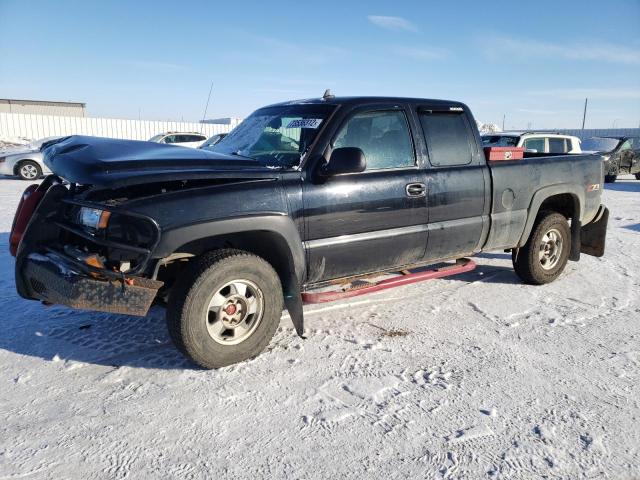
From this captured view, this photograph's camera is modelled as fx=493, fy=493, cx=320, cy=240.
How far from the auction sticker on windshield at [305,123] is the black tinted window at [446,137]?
0.98 metres

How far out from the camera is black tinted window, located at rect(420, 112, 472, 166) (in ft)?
13.7

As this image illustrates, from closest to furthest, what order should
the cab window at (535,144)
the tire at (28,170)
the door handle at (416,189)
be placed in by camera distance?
the door handle at (416,189) < the cab window at (535,144) < the tire at (28,170)

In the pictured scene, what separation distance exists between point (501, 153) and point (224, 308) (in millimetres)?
3014

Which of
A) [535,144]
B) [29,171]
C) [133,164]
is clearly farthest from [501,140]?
[29,171]

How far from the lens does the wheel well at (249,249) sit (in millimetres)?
3174

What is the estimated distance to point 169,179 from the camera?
2.88 meters

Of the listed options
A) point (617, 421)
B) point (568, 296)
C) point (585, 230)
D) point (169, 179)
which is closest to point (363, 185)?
point (169, 179)

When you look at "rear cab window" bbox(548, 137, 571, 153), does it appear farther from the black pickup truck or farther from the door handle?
the door handle

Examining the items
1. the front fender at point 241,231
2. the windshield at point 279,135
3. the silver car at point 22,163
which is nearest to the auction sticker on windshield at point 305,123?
the windshield at point 279,135

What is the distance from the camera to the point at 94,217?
9.77 feet

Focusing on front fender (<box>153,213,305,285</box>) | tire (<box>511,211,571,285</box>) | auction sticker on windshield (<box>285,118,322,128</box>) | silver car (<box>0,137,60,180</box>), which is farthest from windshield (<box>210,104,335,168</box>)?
silver car (<box>0,137,60,180</box>)

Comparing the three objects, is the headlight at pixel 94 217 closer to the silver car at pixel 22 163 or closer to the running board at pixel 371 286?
the running board at pixel 371 286

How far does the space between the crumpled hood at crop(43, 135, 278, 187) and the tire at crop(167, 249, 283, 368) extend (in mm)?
544

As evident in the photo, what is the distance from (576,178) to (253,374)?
3.98m
